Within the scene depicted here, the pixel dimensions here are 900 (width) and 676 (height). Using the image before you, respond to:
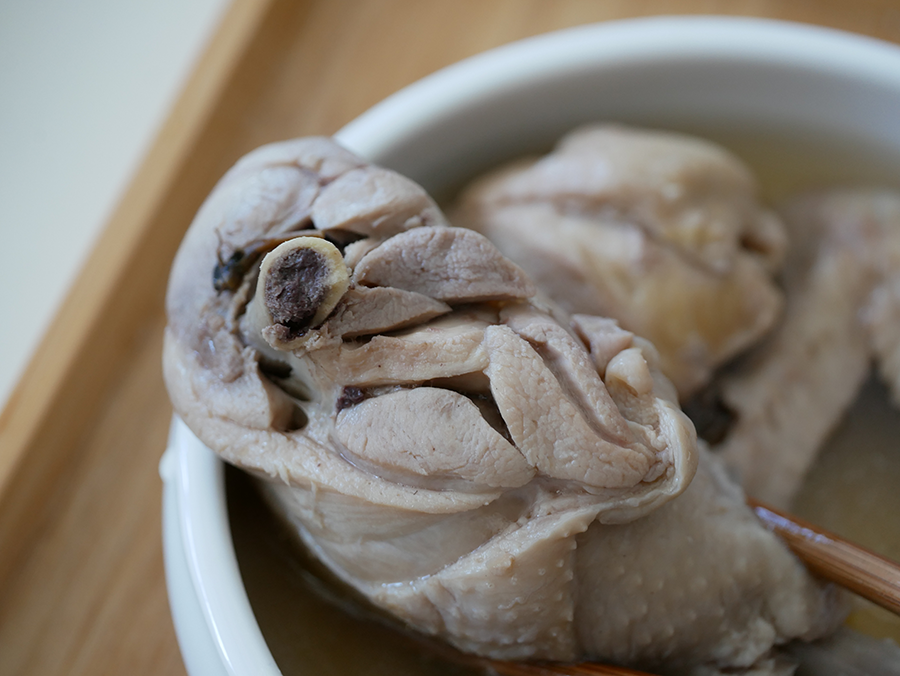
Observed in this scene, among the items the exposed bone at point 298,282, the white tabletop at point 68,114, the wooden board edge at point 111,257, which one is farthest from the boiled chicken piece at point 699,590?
the white tabletop at point 68,114

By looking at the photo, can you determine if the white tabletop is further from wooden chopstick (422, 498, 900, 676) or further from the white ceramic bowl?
wooden chopstick (422, 498, 900, 676)

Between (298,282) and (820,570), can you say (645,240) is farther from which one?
(298,282)

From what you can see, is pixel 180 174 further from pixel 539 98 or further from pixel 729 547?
pixel 729 547

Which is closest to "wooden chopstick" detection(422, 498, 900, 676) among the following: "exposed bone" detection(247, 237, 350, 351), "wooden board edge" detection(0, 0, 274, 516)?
"exposed bone" detection(247, 237, 350, 351)

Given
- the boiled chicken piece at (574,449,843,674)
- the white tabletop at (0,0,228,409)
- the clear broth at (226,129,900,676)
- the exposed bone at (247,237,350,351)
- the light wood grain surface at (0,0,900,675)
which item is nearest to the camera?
the exposed bone at (247,237,350,351)

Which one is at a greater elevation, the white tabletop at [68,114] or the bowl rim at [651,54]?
the bowl rim at [651,54]

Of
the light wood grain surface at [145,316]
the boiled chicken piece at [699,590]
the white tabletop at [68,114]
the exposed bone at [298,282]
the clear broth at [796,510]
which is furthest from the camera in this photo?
the white tabletop at [68,114]

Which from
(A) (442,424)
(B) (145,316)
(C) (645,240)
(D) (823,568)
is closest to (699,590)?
(D) (823,568)

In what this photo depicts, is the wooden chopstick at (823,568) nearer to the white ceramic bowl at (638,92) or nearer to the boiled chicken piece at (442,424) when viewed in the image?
the boiled chicken piece at (442,424)
